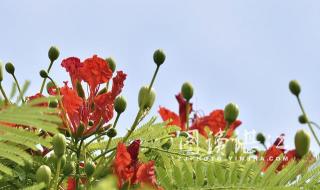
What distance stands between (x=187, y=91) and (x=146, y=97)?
823 mm

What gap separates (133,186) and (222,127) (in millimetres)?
1467

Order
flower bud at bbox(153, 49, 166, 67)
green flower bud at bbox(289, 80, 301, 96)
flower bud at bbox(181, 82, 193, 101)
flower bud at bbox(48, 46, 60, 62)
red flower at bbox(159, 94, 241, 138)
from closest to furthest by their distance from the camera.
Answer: flower bud at bbox(153, 49, 166, 67), flower bud at bbox(48, 46, 60, 62), flower bud at bbox(181, 82, 193, 101), red flower at bbox(159, 94, 241, 138), green flower bud at bbox(289, 80, 301, 96)

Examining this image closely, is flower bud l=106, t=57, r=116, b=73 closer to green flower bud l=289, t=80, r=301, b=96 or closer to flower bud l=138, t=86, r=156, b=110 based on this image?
flower bud l=138, t=86, r=156, b=110

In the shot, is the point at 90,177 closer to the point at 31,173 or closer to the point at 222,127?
the point at 31,173

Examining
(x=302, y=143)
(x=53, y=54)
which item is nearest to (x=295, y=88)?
(x=302, y=143)

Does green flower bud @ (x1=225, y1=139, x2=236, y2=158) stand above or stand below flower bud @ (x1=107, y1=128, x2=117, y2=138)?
below

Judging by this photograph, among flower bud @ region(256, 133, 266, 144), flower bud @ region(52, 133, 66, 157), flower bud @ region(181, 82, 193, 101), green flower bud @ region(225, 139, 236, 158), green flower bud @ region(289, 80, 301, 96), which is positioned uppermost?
green flower bud @ region(289, 80, 301, 96)

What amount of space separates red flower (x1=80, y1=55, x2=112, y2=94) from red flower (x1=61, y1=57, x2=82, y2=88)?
0.05 ft

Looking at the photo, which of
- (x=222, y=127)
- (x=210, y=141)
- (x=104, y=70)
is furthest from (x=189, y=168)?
(x=222, y=127)

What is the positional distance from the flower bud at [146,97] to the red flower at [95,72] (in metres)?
0.12

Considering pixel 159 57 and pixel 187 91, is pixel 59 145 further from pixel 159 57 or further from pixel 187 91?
pixel 187 91

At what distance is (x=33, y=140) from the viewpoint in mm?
1155

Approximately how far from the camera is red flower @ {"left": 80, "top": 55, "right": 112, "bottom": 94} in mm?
1914

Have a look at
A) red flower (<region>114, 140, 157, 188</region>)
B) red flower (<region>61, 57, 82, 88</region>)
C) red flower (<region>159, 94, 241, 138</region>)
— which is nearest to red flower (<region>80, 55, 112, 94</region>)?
red flower (<region>61, 57, 82, 88</region>)
